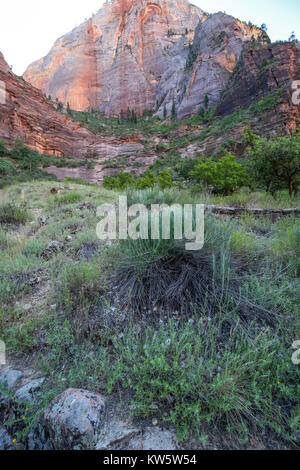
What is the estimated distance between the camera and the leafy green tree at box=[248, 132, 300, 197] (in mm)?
5773

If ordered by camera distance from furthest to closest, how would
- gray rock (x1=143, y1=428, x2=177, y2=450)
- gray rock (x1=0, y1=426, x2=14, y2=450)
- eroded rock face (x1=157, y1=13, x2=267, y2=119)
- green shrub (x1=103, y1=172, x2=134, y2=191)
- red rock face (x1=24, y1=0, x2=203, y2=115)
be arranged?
red rock face (x1=24, y1=0, x2=203, y2=115) → eroded rock face (x1=157, y1=13, x2=267, y2=119) → green shrub (x1=103, y1=172, x2=134, y2=191) → gray rock (x1=0, y1=426, x2=14, y2=450) → gray rock (x1=143, y1=428, x2=177, y2=450)

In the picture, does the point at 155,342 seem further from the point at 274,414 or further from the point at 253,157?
the point at 253,157

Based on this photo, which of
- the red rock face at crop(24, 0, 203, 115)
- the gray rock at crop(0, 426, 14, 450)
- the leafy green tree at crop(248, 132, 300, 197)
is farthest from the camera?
the red rock face at crop(24, 0, 203, 115)

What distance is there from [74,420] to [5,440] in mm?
440

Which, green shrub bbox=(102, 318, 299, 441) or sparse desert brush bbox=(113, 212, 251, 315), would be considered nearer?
green shrub bbox=(102, 318, 299, 441)

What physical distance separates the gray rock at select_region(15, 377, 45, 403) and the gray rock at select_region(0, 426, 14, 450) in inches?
5.9

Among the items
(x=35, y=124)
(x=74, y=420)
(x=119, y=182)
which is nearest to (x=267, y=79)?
(x=119, y=182)

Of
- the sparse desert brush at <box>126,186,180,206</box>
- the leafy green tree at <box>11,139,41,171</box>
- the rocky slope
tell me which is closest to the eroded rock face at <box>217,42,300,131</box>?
the rocky slope

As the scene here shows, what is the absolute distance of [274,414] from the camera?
3.45 feet

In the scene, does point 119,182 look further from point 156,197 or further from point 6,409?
point 6,409

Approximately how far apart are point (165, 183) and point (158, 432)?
10.8 meters

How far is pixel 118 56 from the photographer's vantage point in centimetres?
6712

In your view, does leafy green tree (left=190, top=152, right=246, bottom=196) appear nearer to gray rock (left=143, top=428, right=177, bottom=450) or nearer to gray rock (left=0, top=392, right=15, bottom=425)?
gray rock (left=143, top=428, right=177, bottom=450)

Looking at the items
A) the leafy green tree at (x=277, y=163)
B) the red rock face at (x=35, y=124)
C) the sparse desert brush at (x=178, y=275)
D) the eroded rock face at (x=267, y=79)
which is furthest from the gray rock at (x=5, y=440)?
the red rock face at (x=35, y=124)
